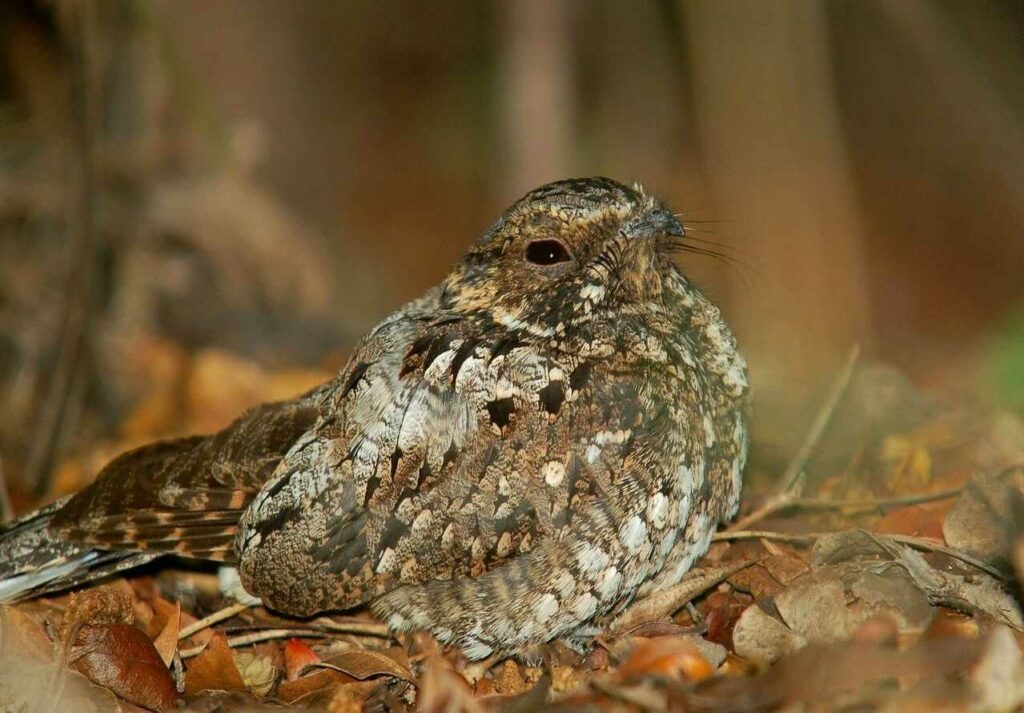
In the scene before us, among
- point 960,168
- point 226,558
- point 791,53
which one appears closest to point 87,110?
point 226,558

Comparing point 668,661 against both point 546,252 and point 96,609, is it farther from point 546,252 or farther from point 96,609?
point 96,609

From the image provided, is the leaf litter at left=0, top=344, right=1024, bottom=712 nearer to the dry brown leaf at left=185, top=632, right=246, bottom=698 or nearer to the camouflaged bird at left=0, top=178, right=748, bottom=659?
the dry brown leaf at left=185, top=632, right=246, bottom=698

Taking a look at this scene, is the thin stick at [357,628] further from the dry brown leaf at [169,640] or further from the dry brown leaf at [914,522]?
the dry brown leaf at [914,522]

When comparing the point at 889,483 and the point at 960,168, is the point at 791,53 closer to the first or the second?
the point at 889,483

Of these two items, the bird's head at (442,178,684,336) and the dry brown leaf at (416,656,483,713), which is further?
the bird's head at (442,178,684,336)

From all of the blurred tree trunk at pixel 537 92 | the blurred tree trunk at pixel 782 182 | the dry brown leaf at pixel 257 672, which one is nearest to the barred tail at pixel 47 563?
the dry brown leaf at pixel 257 672

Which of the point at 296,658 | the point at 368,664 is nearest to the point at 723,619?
the point at 368,664

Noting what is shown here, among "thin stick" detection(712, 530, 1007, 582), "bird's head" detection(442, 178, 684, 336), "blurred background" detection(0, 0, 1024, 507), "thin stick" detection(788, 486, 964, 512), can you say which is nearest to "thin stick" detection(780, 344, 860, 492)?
"thin stick" detection(788, 486, 964, 512)
